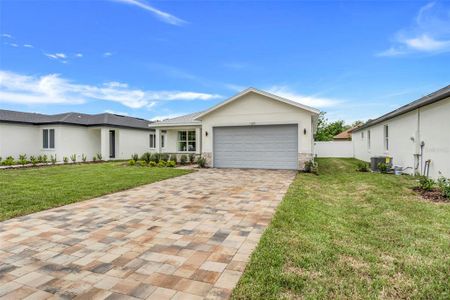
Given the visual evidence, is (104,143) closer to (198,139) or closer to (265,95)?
(198,139)

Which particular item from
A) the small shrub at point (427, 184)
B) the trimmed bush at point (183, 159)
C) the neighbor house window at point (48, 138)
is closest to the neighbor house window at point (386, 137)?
the small shrub at point (427, 184)

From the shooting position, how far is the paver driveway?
106 inches

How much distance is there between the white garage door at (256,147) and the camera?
13.3 metres

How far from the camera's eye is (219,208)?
19.3ft

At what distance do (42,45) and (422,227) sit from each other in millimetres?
18077

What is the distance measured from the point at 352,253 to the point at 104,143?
66.6ft

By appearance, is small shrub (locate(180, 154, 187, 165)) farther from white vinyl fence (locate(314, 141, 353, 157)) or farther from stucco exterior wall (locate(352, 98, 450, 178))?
white vinyl fence (locate(314, 141, 353, 157))

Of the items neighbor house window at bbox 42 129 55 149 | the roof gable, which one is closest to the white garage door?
the roof gable

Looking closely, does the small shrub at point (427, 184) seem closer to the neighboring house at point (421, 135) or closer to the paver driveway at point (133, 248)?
the neighboring house at point (421, 135)

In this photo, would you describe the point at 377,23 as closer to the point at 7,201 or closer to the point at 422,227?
the point at 422,227

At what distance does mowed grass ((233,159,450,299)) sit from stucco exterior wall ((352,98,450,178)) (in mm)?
3702

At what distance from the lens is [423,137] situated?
10.1m

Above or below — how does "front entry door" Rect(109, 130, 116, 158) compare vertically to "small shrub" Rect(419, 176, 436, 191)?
above

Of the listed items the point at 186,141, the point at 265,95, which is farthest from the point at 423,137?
the point at 186,141
